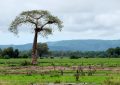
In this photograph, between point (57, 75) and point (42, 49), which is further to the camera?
Result: point (42, 49)

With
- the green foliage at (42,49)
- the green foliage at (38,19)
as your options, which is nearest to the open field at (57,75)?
the green foliage at (38,19)

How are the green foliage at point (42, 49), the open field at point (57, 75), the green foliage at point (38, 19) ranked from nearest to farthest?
the open field at point (57, 75) → the green foliage at point (38, 19) → the green foliage at point (42, 49)

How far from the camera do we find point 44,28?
68.2 m

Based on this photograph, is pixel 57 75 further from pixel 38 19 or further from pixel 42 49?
pixel 42 49

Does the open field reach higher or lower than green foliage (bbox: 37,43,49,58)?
lower

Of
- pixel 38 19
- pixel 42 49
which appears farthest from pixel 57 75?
pixel 42 49

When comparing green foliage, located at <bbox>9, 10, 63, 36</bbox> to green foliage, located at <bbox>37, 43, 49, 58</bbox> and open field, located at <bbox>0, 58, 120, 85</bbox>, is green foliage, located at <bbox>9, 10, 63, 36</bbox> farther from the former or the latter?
green foliage, located at <bbox>37, 43, 49, 58</bbox>


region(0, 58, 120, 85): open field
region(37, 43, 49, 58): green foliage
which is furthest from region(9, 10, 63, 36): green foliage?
region(37, 43, 49, 58): green foliage

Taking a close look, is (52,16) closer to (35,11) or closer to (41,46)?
(35,11)

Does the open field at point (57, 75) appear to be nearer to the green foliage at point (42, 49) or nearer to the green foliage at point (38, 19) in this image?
the green foliage at point (38, 19)

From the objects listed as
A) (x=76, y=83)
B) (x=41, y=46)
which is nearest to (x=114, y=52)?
(x=41, y=46)

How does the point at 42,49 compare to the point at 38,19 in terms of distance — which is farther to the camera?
the point at 42,49

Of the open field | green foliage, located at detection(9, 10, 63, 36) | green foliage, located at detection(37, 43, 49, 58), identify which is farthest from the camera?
green foliage, located at detection(37, 43, 49, 58)

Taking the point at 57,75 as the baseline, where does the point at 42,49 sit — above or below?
above
